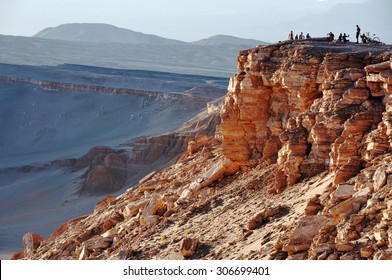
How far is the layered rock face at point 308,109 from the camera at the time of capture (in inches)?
615

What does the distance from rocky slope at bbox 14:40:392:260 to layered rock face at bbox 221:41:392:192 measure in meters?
0.02

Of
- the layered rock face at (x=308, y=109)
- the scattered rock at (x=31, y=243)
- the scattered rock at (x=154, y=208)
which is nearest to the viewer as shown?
the layered rock face at (x=308, y=109)

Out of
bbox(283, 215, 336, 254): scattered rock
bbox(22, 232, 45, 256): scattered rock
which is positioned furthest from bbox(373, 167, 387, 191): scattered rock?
bbox(22, 232, 45, 256): scattered rock

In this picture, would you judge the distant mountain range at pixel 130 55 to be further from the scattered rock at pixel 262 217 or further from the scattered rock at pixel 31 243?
the scattered rock at pixel 262 217

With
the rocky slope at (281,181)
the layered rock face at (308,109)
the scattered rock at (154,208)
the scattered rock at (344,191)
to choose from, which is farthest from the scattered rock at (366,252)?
the scattered rock at (154,208)

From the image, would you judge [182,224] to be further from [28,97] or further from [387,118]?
[28,97]

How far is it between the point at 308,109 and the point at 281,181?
5.67 feet

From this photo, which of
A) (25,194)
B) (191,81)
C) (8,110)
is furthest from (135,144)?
(191,81)

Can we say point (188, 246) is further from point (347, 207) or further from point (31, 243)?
point (31, 243)

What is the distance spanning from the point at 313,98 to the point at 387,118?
12.4 feet

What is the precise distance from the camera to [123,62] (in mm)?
145125

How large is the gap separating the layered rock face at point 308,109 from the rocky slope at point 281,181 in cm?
2

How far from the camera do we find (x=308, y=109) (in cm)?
1814

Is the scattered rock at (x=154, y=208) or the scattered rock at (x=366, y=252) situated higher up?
the scattered rock at (x=366, y=252)
